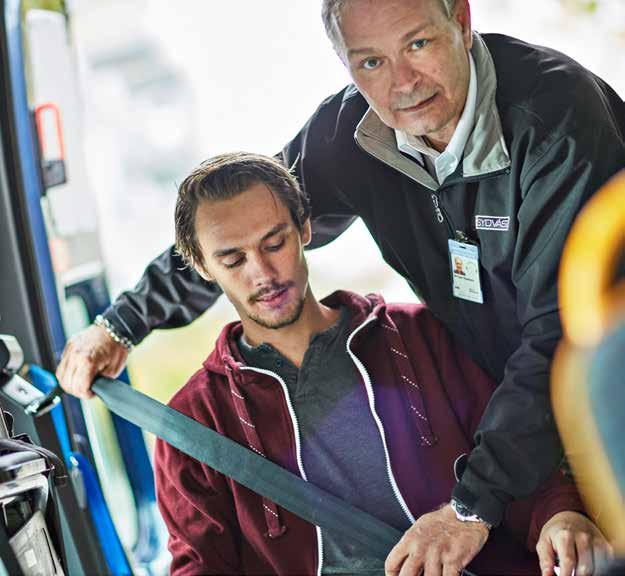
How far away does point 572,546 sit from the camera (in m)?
1.37

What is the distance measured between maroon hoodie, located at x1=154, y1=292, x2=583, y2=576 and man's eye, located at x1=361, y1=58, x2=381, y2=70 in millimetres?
434

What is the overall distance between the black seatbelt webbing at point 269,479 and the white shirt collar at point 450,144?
576mm

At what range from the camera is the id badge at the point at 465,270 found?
1.46 meters

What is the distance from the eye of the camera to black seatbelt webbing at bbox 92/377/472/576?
4.94 feet

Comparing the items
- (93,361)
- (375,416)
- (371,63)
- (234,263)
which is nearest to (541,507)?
(375,416)

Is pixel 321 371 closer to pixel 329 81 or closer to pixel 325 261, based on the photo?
pixel 325 261

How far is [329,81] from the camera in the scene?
5.12 ft

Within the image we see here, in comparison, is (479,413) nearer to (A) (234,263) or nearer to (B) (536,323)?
(B) (536,323)

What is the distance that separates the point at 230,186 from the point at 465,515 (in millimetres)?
674

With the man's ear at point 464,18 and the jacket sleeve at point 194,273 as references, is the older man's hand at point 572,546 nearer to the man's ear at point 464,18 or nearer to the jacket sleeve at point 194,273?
the jacket sleeve at point 194,273

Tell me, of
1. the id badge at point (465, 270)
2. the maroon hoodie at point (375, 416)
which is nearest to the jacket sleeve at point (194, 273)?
the maroon hoodie at point (375, 416)

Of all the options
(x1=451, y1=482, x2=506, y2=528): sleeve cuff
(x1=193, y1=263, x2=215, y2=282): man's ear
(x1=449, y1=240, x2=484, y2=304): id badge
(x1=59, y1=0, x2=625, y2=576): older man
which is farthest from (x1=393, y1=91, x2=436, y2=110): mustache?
(x1=451, y1=482, x2=506, y2=528): sleeve cuff

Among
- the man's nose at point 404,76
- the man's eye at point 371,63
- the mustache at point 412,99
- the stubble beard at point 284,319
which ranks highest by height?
the man's eye at point 371,63

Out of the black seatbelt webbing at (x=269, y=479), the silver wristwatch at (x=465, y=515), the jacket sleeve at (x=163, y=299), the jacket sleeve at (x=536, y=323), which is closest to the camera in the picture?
the jacket sleeve at (x=536, y=323)
